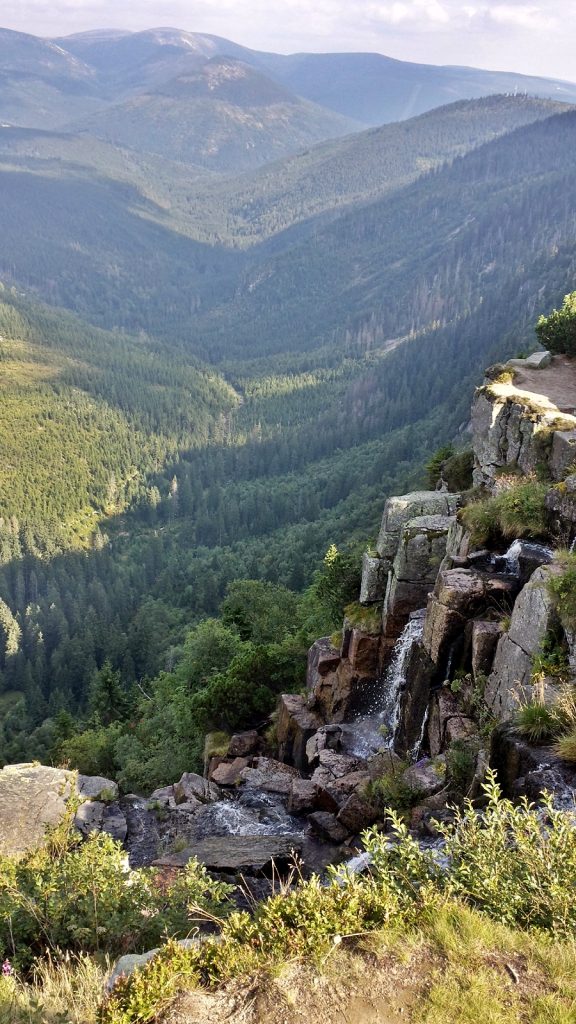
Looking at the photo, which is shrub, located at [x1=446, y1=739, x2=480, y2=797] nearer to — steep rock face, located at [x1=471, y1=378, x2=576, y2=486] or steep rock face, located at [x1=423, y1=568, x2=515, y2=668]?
steep rock face, located at [x1=423, y1=568, x2=515, y2=668]

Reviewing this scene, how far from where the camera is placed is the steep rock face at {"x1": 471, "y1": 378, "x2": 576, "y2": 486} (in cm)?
2814

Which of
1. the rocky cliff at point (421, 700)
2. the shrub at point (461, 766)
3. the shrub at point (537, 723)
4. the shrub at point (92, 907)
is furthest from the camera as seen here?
the rocky cliff at point (421, 700)

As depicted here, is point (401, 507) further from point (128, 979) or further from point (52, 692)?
point (52, 692)

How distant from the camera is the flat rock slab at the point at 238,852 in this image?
16156 millimetres

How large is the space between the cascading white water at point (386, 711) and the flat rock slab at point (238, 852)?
18.5 feet

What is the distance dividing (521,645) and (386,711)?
898cm

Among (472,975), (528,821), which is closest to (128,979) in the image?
(472,975)

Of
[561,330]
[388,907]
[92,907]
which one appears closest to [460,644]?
[388,907]

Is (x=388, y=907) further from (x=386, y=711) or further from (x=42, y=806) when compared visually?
(x=42, y=806)

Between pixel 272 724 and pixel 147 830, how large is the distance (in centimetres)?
884

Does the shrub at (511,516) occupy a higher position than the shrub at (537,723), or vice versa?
the shrub at (511,516)

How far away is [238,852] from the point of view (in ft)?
55.8

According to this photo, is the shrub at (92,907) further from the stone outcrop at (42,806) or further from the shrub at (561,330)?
the shrub at (561,330)

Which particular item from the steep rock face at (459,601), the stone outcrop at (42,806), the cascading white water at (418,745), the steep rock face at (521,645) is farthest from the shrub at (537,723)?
the stone outcrop at (42,806)
